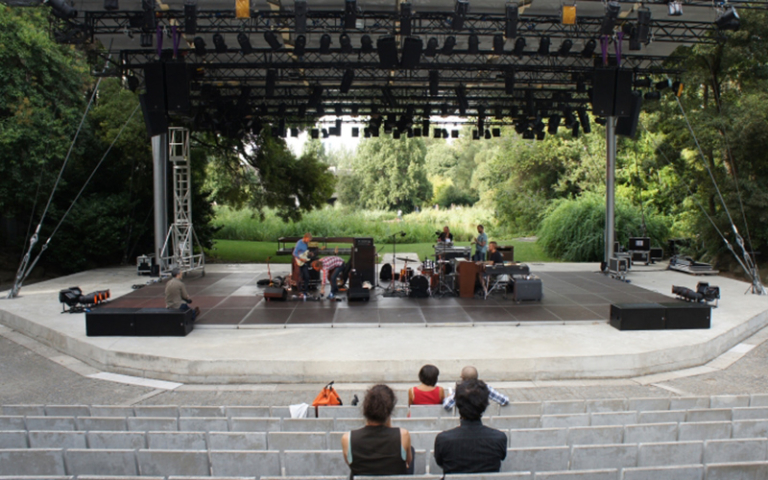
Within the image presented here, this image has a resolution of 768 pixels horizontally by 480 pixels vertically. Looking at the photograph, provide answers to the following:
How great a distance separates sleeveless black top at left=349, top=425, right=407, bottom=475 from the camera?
331 cm

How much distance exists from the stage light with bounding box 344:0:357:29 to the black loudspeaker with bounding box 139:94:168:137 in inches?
186

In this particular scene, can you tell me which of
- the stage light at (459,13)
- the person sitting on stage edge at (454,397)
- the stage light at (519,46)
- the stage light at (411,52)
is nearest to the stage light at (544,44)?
the stage light at (519,46)

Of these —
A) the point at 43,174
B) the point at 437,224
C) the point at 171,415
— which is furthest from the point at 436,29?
the point at 437,224

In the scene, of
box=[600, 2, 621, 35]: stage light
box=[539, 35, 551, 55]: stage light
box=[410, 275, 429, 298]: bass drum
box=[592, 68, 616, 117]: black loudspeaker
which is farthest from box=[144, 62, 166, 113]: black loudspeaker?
box=[592, 68, 616, 117]: black loudspeaker

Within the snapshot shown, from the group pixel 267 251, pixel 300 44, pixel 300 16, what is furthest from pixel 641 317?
pixel 267 251

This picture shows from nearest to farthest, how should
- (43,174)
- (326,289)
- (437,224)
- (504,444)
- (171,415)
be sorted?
1. (504,444)
2. (171,415)
3. (326,289)
4. (43,174)
5. (437,224)

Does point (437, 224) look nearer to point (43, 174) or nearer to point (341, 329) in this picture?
point (43, 174)

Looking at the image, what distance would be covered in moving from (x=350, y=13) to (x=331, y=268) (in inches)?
215

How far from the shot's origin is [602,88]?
13000 mm

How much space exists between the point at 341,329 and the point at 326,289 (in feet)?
12.8

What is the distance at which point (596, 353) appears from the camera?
7984mm

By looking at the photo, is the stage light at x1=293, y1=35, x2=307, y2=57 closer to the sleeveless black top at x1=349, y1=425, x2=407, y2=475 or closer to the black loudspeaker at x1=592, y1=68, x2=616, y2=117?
the black loudspeaker at x1=592, y1=68, x2=616, y2=117

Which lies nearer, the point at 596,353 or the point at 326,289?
the point at 596,353

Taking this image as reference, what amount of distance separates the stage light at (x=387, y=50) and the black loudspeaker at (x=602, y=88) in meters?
4.77
